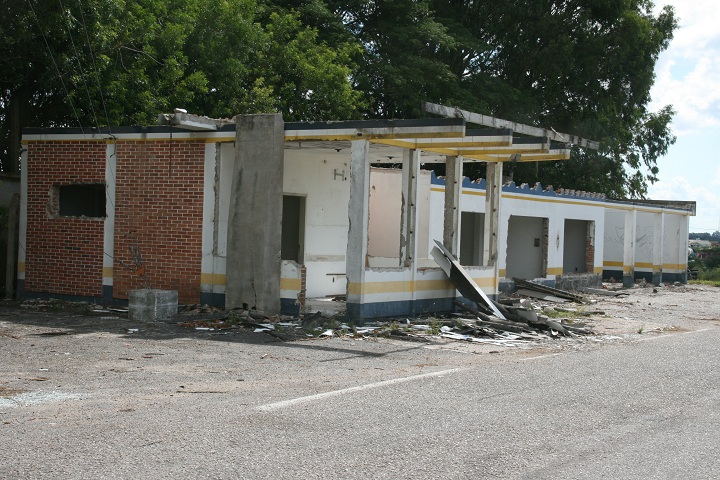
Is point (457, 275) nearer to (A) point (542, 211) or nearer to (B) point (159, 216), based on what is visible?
(B) point (159, 216)

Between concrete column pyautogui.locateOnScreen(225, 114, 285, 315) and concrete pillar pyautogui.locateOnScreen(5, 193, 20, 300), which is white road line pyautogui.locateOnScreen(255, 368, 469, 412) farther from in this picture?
concrete pillar pyautogui.locateOnScreen(5, 193, 20, 300)

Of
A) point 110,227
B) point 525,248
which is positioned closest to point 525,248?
point 525,248

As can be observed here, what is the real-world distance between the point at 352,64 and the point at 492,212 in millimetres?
14600

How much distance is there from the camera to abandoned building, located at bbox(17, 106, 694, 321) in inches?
627

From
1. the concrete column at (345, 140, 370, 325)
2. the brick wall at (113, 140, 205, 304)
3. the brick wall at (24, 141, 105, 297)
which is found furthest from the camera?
the brick wall at (24, 141, 105, 297)

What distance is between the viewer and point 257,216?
633 inches

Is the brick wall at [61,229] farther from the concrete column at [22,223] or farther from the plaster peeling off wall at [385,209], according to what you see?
the plaster peeling off wall at [385,209]

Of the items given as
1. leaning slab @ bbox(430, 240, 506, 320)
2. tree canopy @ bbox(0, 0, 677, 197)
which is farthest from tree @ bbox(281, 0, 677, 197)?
leaning slab @ bbox(430, 240, 506, 320)

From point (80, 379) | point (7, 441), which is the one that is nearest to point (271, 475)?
point (7, 441)

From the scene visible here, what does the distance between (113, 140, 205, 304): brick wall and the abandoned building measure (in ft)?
0.09

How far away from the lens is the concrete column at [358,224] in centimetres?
1542

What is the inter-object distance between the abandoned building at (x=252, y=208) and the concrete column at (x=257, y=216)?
0.02 metres

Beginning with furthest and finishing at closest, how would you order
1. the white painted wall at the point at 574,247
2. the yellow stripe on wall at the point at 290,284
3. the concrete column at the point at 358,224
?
the white painted wall at the point at 574,247
the yellow stripe on wall at the point at 290,284
the concrete column at the point at 358,224

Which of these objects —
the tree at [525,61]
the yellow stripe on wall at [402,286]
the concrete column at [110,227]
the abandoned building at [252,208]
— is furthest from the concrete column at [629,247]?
the concrete column at [110,227]
